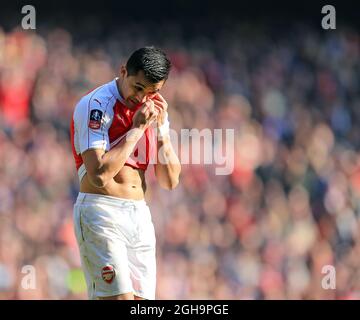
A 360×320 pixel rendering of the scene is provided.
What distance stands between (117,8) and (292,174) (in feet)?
9.68

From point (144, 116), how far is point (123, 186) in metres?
0.46

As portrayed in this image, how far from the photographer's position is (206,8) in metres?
11.3

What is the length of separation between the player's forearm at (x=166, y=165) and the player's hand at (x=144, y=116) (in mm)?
303

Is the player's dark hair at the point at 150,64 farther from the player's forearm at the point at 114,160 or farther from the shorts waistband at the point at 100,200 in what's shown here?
the shorts waistband at the point at 100,200

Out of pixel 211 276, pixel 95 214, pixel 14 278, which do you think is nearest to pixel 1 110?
pixel 14 278

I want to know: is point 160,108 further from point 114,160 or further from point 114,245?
point 114,245

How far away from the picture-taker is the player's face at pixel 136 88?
16.8 ft

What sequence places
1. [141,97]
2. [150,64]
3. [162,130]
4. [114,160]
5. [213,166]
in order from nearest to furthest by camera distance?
1. [114,160]
2. [150,64]
3. [141,97]
4. [162,130]
5. [213,166]

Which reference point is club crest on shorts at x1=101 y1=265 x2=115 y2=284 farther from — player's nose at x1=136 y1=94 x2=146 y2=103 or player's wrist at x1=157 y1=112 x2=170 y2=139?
player's nose at x1=136 y1=94 x2=146 y2=103

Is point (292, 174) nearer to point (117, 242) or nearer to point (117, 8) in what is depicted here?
point (117, 8)

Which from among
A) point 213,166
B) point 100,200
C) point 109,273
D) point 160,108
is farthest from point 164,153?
point 213,166

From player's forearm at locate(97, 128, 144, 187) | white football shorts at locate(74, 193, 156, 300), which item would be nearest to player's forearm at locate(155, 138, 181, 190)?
white football shorts at locate(74, 193, 156, 300)

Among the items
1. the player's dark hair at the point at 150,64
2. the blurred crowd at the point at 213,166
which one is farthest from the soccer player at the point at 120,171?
the blurred crowd at the point at 213,166

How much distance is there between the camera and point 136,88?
204 inches
